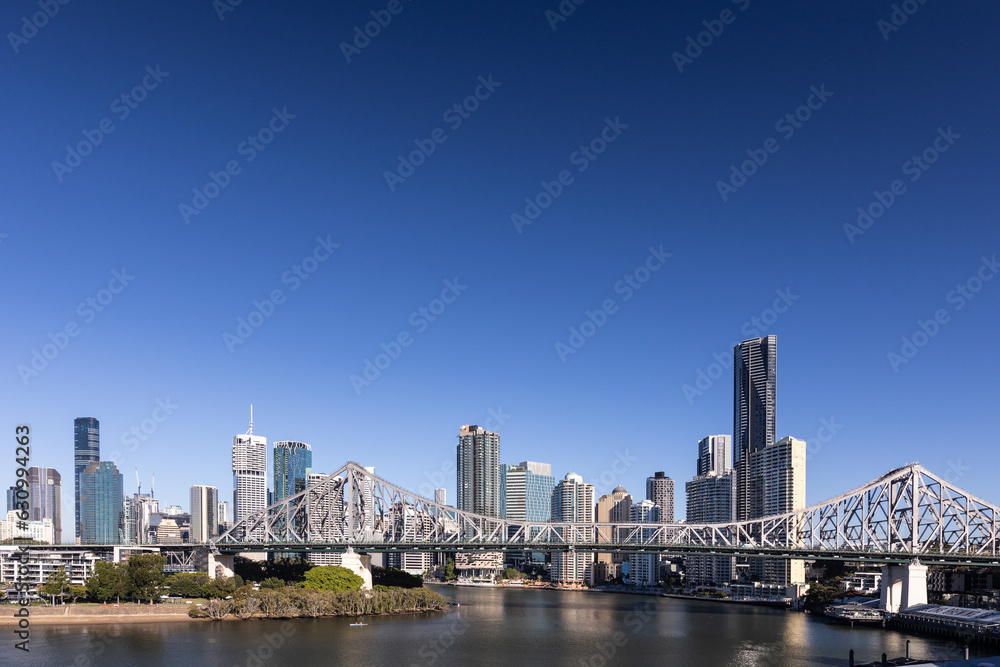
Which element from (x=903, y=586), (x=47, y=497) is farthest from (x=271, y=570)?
(x=47, y=497)

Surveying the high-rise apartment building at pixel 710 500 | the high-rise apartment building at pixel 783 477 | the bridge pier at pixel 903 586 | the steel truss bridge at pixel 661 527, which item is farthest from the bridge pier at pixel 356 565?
the high-rise apartment building at pixel 783 477

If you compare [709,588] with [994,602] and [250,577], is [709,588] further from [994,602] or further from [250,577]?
[250,577]

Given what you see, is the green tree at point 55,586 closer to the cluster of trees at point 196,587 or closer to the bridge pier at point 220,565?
the cluster of trees at point 196,587

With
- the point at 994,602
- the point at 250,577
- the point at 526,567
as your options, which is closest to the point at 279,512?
the point at 250,577

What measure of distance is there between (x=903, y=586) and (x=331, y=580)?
47.3 metres

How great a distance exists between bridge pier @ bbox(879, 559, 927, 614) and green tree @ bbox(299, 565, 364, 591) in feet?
143

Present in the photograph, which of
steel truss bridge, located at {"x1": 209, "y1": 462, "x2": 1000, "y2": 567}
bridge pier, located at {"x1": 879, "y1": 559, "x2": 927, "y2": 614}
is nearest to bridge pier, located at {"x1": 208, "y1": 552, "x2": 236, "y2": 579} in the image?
steel truss bridge, located at {"x1": 209, "y1": 462, "x2": 1000, "y2": 567}

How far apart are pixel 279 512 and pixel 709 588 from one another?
65.9 meters

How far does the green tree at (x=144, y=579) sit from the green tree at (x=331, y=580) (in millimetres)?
10899

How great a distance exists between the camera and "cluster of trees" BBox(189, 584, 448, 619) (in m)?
60.9

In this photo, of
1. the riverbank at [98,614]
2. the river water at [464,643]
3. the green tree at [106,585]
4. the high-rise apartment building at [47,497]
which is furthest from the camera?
the high-rise apartment building at [47,497]

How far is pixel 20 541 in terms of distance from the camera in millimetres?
86000

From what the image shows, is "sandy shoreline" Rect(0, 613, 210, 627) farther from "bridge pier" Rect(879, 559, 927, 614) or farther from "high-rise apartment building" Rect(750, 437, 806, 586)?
"high-rise apartment building" Rect(750, 437, 806, 586)

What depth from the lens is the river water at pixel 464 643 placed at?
42.9 meters
